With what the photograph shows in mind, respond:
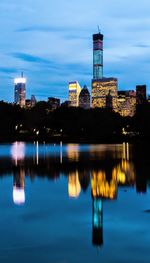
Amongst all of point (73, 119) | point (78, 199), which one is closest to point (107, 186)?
point (78, 199)

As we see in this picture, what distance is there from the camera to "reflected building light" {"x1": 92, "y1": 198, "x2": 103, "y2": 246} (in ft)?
34.9

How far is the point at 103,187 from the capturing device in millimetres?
19953

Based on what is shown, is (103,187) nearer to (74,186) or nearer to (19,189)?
(74,186)

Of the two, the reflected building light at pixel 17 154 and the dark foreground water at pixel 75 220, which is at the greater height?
the reflected building light at pixel 17 154

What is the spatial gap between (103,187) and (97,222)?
7294 millimetres

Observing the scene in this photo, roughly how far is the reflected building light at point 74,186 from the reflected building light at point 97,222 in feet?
6.66

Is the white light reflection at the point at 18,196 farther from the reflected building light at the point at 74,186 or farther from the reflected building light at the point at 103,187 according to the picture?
the reflected building light at the point at 103,187

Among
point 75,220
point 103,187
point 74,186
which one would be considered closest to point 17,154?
point 74,186

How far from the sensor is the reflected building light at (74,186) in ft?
61.3

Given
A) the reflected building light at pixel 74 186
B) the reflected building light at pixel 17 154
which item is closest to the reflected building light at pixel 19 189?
the reflected building light at pixel 74 186

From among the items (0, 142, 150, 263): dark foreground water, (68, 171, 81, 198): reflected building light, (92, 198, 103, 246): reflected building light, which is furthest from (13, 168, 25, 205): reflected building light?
(92, 198, 103, 246): reflected building light

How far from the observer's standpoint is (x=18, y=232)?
37.7ft

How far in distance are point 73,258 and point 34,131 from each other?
165 meters

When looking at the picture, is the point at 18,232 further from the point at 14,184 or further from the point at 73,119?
the point at 73,119
